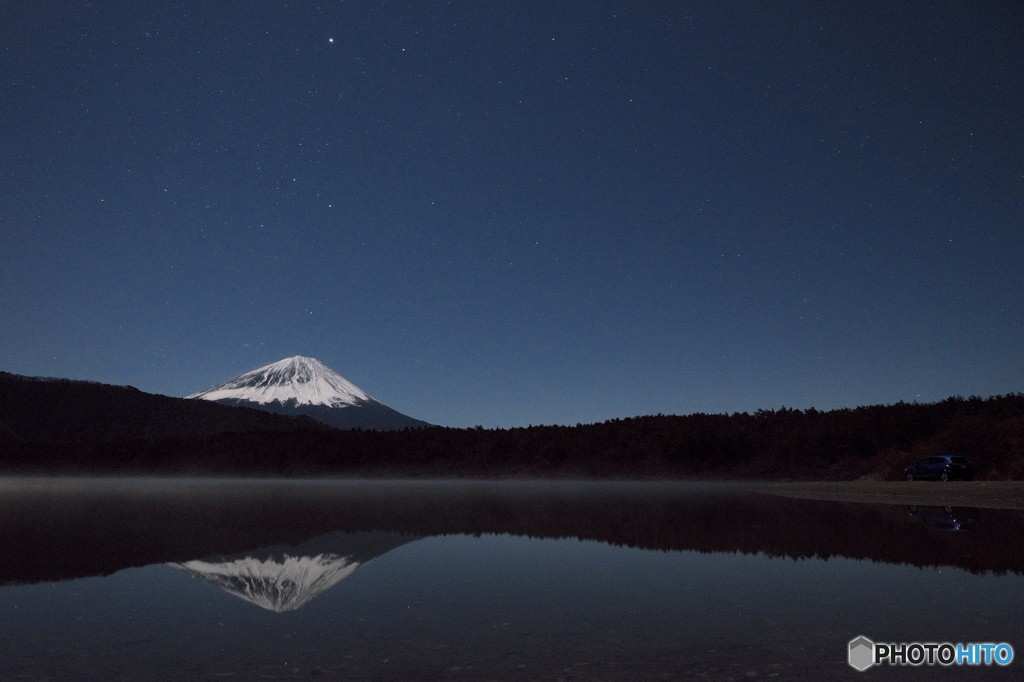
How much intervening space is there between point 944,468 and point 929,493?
5.11 metres

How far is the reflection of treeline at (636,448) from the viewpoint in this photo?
61.2 metres

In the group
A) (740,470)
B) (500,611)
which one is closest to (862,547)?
(500,611)

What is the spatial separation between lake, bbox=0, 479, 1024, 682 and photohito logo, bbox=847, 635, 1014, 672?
173 mm

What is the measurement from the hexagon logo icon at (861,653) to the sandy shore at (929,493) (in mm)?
30586

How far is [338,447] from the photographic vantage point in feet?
399

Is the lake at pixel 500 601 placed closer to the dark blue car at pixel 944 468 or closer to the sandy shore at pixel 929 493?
the sandy shore at pixel 929 493

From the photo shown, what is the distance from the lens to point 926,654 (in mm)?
8641

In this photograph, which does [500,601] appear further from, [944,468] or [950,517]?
[944,468]

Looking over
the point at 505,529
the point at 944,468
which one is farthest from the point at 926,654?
the point at 944,468

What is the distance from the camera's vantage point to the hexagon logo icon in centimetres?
812

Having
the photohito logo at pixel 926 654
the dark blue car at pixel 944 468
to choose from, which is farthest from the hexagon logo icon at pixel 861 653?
the dark blue car at pixel 944 468

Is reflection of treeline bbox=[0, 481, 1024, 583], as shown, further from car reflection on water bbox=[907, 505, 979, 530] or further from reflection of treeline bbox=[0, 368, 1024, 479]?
reflection of treeline bbox=[0, 368, 1024, 479]

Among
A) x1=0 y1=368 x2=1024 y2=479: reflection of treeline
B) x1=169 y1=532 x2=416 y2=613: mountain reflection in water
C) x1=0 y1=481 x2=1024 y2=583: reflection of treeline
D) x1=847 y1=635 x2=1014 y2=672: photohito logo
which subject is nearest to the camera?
x1=847 y1=635 x2=1014 y2=672: photohito logo

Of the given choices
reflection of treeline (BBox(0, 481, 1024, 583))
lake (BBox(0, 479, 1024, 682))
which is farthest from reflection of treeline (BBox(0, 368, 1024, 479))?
lake (BBox(0, 479, 1024, 682))
